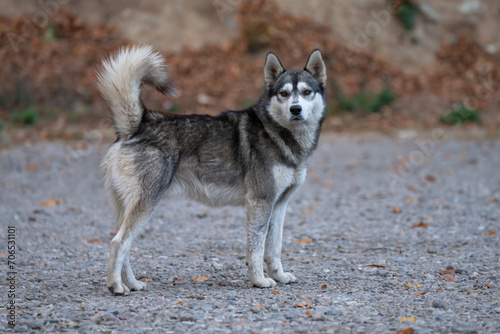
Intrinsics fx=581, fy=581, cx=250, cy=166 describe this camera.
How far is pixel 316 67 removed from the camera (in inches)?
227

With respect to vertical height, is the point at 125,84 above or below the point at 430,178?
above

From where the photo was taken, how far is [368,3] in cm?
1942

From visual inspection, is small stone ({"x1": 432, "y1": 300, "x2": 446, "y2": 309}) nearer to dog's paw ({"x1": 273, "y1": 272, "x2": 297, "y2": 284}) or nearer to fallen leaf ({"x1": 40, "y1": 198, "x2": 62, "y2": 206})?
dog's paw ({"x1": 273, "y1": 272, "x2": 297, "y2": 284})

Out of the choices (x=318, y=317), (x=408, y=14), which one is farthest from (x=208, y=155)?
(x=408, y=14)

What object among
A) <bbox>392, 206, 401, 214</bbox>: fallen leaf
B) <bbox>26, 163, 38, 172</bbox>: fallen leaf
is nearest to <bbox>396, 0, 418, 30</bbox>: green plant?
<bbox>392, 206, 401, 214</bbox>: fallen leaf

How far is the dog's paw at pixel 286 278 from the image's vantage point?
17.3ft

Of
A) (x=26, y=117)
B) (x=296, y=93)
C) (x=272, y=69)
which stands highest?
(x=26, y=117)

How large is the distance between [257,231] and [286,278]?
525 mm

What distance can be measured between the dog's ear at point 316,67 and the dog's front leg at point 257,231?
147 centimetres

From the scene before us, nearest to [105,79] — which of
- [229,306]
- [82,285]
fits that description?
[82,285]

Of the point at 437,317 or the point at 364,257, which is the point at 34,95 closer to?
the point at 364,257

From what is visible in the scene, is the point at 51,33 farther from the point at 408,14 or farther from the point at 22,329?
the point at 22,329

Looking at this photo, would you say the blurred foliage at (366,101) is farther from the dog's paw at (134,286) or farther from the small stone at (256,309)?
the small stone at (256,309)

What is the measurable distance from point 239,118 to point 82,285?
2066 millimetres
